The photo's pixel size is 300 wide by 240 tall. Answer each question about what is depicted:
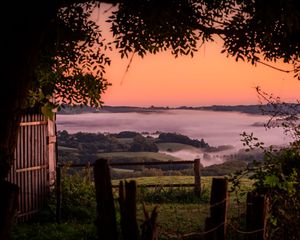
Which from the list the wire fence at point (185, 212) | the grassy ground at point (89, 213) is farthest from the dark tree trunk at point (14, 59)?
the grassy ground at point (89, 213)

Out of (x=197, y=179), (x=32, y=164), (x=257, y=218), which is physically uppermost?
(x=257, y=218)

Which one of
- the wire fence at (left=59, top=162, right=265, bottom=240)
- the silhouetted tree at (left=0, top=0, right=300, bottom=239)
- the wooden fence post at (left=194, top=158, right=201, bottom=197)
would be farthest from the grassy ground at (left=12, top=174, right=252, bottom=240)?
the silhouetted tree at (left=0, top=0, right=300, bottom=239)

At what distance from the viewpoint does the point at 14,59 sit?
23.2ft

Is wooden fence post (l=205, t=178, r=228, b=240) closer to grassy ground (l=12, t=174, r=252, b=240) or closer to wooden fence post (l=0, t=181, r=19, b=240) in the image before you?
wooden fence post (l=0, t=181, r=19, b=240)

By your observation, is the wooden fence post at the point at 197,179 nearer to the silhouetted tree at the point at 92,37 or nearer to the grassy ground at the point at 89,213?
the grassy ground at the point at 89,213

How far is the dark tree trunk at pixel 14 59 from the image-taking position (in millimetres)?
7020

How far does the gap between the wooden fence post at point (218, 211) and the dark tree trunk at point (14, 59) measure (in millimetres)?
2921

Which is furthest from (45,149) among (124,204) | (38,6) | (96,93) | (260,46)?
(124,204)

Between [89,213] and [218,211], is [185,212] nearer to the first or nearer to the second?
[89,213]

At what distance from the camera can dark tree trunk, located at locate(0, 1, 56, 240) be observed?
7020 mm

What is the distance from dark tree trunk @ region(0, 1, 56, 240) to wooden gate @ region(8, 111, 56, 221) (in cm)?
723

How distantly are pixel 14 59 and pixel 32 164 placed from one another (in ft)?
27.4

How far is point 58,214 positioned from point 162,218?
10.3 feet

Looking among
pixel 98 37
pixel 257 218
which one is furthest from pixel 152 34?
pixel 257 218
